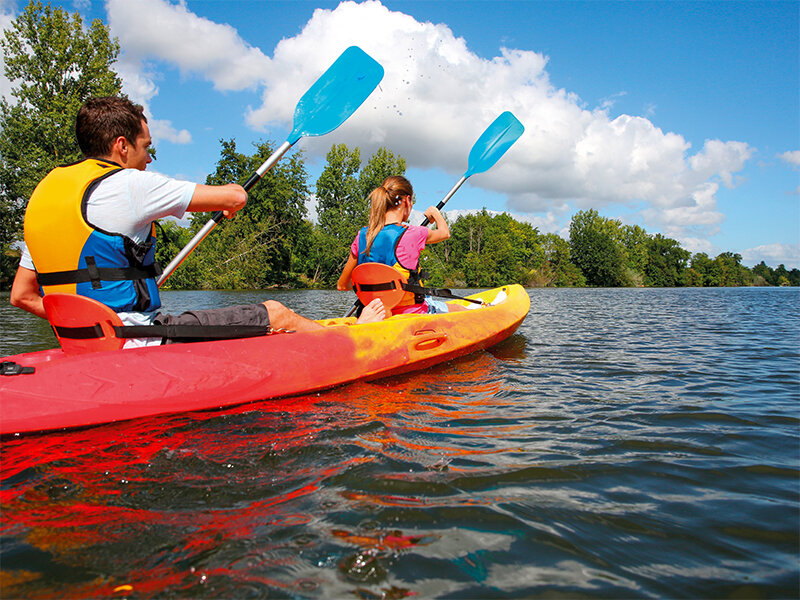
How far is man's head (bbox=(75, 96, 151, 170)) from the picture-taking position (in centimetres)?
256

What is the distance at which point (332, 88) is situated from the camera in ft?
16.1

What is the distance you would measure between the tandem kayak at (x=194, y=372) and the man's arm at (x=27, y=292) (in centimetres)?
28

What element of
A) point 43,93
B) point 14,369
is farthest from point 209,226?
point 43,93

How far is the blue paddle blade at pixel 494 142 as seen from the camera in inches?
269

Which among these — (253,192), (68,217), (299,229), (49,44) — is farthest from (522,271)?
(68,217)

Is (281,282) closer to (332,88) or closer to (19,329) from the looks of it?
(19,329)

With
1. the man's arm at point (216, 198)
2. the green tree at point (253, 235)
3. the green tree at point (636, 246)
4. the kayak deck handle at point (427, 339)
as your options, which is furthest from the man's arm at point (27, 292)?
the green tree at point (636, 246)

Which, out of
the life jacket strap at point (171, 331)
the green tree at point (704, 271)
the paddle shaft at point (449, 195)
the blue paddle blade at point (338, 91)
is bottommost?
the life jacket strap at point (171, 331)

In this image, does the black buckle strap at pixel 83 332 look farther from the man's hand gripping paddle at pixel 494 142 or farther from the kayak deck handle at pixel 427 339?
the man's hand gripping paddle at pixel 494 142

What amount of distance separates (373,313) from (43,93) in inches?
867

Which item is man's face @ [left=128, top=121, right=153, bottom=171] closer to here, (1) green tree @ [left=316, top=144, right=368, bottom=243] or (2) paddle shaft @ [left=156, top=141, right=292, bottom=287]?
(2) paddle shaft @ [left=156, top=141, right=292, bottom=287]

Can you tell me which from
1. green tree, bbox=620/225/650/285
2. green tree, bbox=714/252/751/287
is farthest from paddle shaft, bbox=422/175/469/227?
green tree, bbox=714/252/751/287

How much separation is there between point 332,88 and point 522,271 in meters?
45.0

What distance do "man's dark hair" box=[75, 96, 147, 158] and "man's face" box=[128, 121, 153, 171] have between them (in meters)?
0.06
